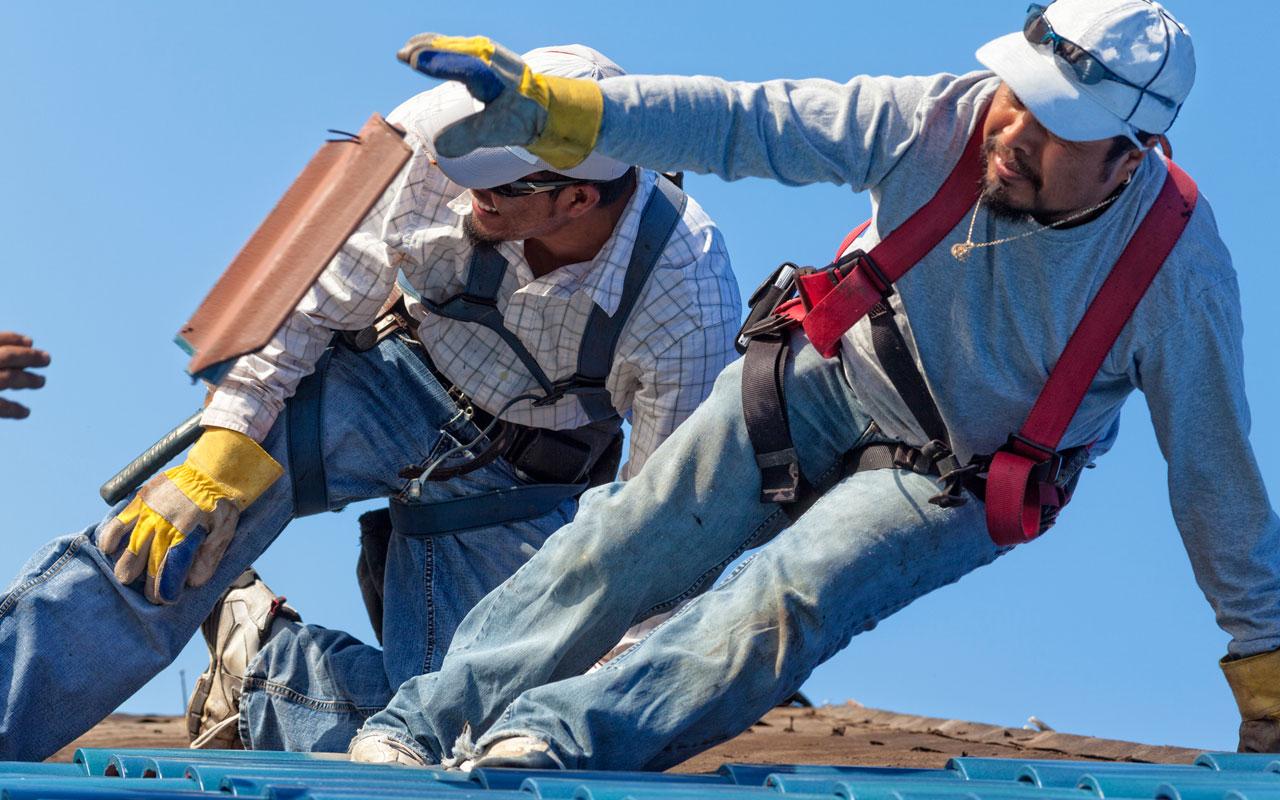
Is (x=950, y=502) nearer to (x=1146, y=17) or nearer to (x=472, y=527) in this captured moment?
(x=1146, y=17)

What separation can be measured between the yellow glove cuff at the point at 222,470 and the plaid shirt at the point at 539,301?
5cm

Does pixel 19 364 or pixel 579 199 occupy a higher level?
pixel 579 199

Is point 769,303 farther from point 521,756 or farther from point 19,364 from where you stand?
point 19,364

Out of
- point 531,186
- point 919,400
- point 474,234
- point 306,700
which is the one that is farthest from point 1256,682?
point 306,700

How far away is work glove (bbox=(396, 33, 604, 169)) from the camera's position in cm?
355

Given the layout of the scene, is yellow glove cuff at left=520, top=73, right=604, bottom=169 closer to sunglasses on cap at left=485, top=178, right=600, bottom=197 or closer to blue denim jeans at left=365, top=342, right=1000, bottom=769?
blue denim jeans at left=365, top=342, right=1000, bottom=769

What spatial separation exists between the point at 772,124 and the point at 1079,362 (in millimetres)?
892

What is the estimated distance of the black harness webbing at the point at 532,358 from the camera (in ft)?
16.6

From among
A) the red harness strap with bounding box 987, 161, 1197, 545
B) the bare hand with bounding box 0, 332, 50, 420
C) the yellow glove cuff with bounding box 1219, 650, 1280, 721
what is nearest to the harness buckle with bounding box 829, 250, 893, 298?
the red harness strap with bounding box 987, 161, 1197, 545

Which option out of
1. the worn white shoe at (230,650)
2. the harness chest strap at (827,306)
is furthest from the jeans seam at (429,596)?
the harness chest strap at (827,306)

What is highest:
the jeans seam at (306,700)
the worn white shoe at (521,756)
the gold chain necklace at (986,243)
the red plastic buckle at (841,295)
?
the gold chain necklace at (986,243)

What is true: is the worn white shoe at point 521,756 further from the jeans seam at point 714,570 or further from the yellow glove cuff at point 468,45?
the yellow glove cuff at point 468,45

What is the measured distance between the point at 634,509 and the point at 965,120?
1.21 metres

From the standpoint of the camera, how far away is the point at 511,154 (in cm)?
485
